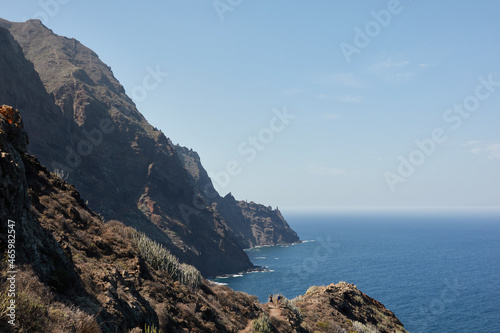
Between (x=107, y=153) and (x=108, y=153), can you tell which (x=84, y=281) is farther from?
(x=108, y=153)

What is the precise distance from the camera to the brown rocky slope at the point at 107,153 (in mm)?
95875

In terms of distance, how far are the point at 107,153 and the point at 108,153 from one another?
48cm

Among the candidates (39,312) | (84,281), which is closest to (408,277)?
(84,281)

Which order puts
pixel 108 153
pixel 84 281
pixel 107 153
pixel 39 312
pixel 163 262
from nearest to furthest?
pixel 39 312 → pixel 84 281 → pixel 163 262 → pixel 107 153 → pixel 108 153

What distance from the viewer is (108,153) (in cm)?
11988

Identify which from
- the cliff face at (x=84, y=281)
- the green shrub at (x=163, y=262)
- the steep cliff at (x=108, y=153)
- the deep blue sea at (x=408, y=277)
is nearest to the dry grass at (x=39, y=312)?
the cliff face at (x=84, y=281)

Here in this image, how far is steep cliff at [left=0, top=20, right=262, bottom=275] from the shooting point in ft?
316

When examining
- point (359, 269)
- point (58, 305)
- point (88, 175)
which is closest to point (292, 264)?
point (359, 269)

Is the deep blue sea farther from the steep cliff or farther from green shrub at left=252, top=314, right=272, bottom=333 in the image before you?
green shrub at left=252, top=314, right=272, bottom=333

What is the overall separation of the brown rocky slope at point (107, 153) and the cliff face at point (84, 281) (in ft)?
302

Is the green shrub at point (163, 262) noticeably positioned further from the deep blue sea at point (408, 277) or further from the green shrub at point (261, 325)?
the deep blue sea at point (408, 277)

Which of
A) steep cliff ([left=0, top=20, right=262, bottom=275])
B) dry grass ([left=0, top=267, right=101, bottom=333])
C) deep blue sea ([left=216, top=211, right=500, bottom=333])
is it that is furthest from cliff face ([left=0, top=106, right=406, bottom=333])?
steep cliff ([left=0, top=20, right=262, bottom=275])

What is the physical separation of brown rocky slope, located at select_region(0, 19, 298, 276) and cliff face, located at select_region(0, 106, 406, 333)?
91917mm

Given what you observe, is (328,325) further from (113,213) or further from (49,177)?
(113,213)
